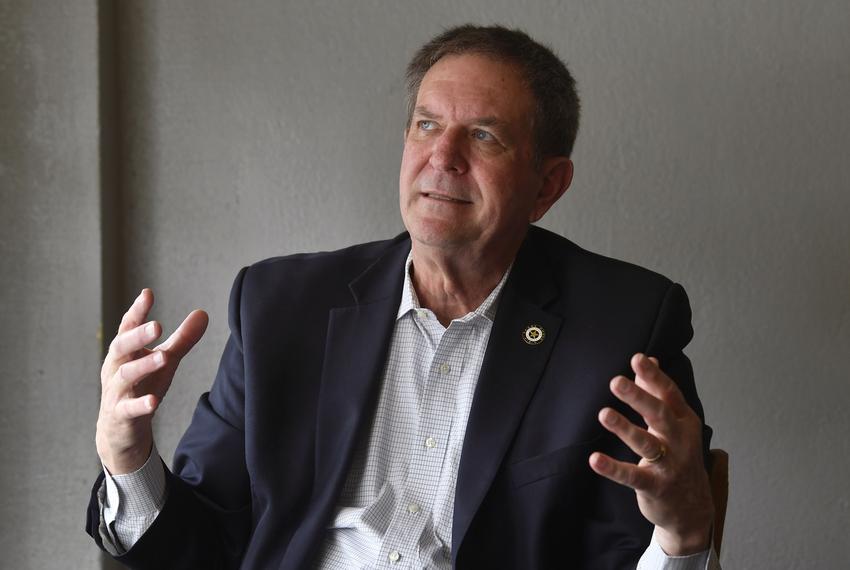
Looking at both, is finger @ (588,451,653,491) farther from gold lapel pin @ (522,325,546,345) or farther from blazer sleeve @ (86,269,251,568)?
blazer sleeve @ (86,269,251,568)

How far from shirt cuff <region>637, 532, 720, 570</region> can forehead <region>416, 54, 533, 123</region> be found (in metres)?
0.77

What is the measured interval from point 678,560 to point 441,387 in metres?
0.51

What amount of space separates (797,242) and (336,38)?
1181 mm

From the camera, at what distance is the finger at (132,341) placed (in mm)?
1306

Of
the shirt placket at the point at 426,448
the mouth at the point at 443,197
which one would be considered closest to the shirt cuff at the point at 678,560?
the shirt placket at the point at 426,448

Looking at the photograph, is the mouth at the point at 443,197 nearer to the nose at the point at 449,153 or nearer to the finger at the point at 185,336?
the nose at the point at 449,153

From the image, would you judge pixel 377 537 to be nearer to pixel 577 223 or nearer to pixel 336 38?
pixel 577 223

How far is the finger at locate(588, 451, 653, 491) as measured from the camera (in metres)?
1.17

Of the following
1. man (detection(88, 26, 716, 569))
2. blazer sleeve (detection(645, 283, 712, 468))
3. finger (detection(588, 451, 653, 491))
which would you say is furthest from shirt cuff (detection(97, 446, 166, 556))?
blazer sleeve (detection(645, 283, 712, 468))

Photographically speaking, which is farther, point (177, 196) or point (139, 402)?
point (177, 196)

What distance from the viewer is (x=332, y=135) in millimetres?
2230

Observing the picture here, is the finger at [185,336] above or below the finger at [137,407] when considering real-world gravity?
above

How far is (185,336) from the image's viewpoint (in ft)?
4.43

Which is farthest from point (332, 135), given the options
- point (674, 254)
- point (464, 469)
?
point (464, 469)
